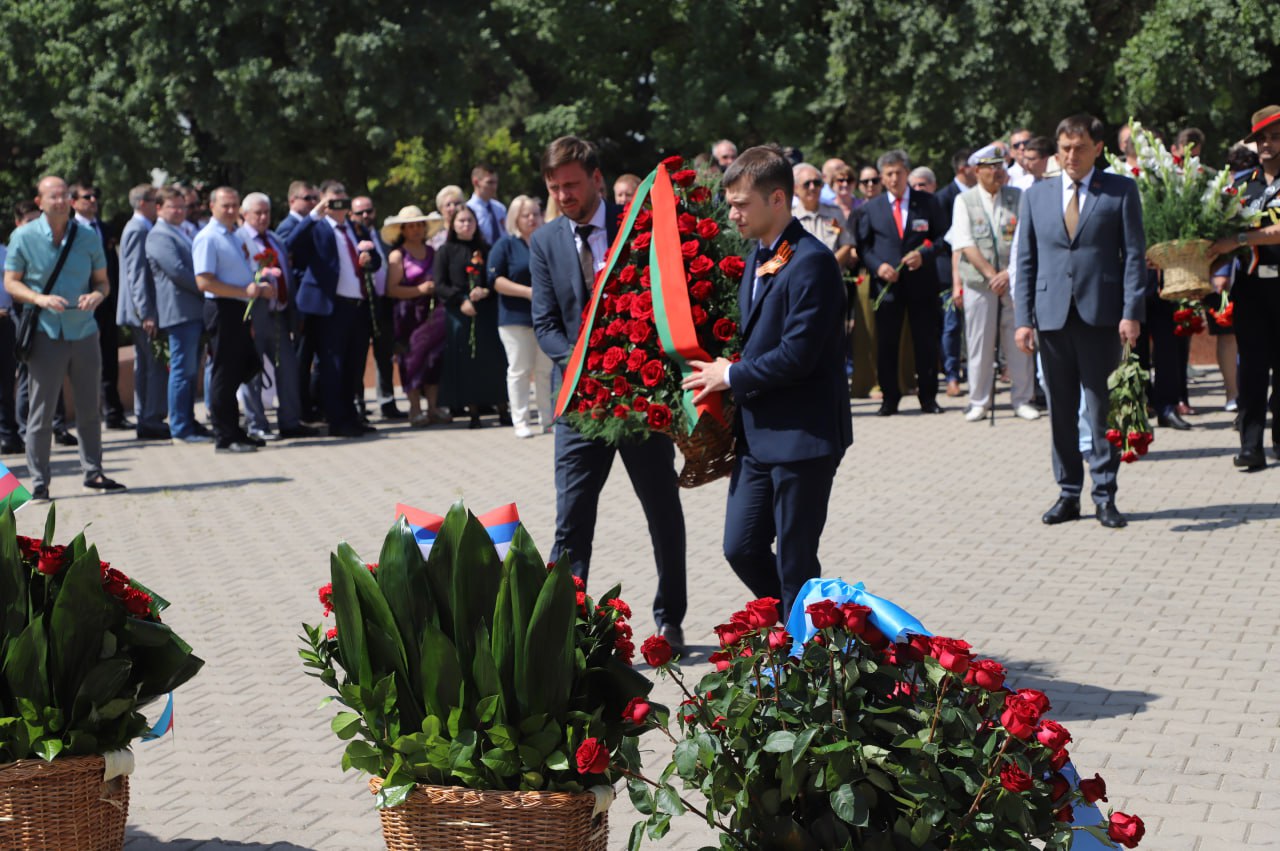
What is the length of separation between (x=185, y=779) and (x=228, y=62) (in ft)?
113

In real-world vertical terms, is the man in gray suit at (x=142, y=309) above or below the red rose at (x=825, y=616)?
above

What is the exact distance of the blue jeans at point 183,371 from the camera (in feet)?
47.5

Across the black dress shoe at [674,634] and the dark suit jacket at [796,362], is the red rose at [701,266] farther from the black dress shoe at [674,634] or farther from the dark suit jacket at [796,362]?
the black dress shoe at [674,634]

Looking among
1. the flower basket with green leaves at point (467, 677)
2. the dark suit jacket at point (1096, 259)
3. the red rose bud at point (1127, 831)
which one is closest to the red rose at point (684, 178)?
the flower basket with green leaves at point (467, 677)

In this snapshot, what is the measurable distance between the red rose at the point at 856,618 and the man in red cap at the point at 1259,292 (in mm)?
7797

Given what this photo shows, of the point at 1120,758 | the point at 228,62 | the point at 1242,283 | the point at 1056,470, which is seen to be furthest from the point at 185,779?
the point at 228,62

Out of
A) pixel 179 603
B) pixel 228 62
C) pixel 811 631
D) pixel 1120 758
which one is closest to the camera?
pixel 811 631

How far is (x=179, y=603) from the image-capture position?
835 centimetres

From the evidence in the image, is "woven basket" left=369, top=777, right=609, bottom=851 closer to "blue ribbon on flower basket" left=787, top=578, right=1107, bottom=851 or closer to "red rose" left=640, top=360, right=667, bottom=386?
"blue ribbon on flower basket" left=787, top=578, right=1107, bottom=851

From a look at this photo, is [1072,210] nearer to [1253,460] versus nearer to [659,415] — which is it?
[1253,460]

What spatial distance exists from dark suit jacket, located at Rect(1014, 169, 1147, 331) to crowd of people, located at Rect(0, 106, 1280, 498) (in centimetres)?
330

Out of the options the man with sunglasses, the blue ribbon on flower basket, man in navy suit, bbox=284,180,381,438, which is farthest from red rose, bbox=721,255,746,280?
the man with sunglasses

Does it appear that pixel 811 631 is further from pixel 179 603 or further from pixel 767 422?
pixel 179 603

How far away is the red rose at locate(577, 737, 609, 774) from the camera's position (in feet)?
11.7
